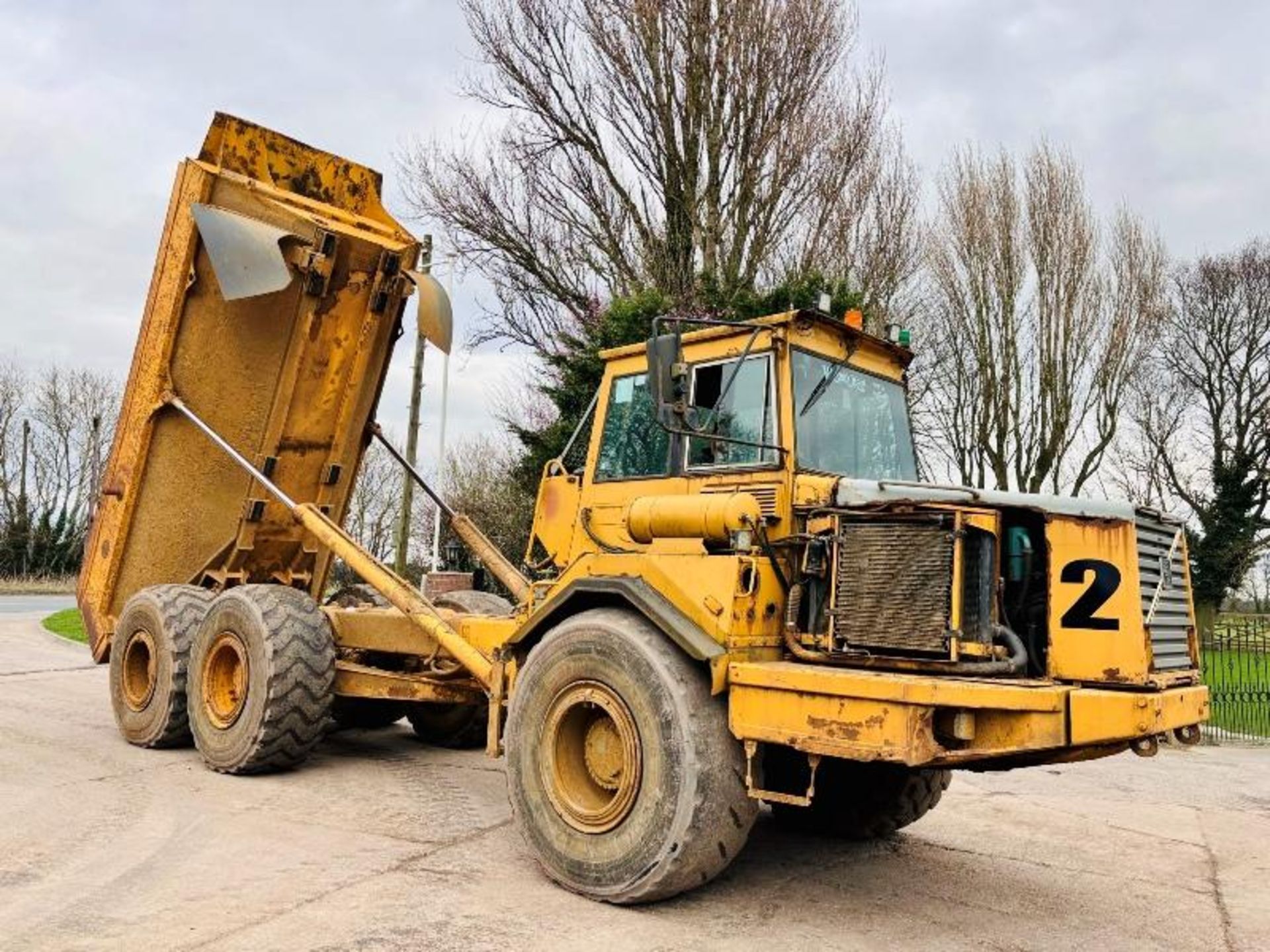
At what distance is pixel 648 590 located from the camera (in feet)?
16.2

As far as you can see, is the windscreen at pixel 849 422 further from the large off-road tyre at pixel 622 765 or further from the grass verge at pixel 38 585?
the grass verge at pixel 38 585

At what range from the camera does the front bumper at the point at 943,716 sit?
13.2 ft

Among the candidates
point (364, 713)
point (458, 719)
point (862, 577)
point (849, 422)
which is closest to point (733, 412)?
point (849, 422)

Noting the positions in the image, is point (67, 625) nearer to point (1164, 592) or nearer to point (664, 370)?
point (664, 370)

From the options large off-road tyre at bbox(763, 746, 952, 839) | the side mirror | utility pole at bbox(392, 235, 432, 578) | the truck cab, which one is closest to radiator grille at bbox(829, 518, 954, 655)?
the truck cab

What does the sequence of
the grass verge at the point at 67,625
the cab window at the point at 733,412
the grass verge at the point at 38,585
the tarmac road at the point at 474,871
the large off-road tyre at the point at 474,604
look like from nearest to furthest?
1. the tarmac road at the point at 474,871
2. the cab window at the point at 733,412
3. the large off-road tyre at the point at 474,604
4. the grass verge at the point at 67,625
5. the grass verge at the point at 38,585

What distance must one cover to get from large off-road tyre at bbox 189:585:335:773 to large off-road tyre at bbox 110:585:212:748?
0.23 metres

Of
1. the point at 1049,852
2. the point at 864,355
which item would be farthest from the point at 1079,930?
the point at 864,355

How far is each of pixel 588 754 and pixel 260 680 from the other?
2854 millimetres

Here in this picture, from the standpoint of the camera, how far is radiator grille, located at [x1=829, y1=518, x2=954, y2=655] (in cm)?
436

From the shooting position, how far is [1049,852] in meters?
6.20

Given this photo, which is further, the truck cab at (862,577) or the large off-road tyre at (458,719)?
the large off-road tyre at (458,719)

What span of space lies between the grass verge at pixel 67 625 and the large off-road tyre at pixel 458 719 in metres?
8.74

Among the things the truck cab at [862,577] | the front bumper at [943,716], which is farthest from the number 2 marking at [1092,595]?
the front bumper at [943,716]
